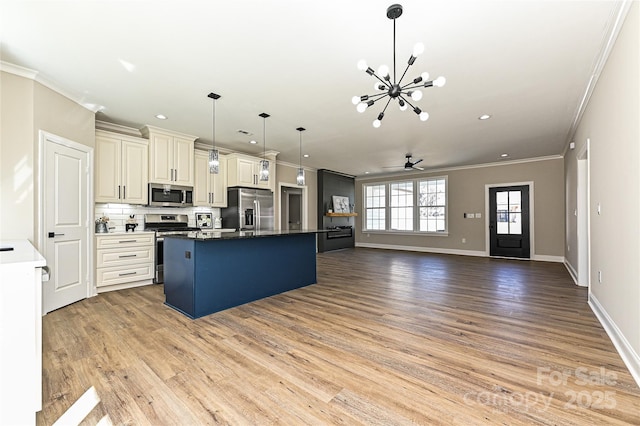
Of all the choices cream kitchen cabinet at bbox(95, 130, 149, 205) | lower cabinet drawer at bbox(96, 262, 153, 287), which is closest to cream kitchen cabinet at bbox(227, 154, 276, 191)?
cream kitchen cabinet at bbox(95, 130, 149, 205)

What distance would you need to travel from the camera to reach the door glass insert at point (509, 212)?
7555 mm

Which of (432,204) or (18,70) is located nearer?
(18,70)

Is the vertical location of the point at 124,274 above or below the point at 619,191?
below

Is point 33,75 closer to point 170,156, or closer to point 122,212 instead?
point 170,156

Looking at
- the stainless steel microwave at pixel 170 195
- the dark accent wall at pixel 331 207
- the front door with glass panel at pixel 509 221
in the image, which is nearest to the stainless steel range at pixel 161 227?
the stainless steel microwave at pixel 170 195

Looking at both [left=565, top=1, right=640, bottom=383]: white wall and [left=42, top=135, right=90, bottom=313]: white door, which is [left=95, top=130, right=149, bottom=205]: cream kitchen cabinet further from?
[left=565, top=1, right=640, bottom=383]: white wall

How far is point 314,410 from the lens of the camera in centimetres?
167

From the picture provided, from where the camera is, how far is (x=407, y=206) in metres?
9.49

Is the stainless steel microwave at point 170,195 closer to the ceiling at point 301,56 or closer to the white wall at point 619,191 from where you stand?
the ceiling at point 301,56

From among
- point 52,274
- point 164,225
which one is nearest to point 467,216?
point 164,225

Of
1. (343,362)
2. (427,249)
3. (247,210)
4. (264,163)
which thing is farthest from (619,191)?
(427,249)

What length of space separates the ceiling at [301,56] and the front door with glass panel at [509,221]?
3.22m

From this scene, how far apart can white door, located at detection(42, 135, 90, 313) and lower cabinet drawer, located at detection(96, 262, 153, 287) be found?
20cm

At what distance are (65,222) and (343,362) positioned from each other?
3.78 meters
